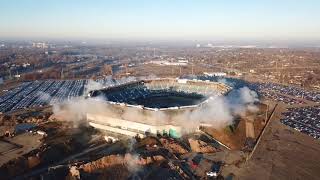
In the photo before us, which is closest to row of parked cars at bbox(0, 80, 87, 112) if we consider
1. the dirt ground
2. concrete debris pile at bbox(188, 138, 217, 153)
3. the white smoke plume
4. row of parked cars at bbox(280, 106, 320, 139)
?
the white smoke plume

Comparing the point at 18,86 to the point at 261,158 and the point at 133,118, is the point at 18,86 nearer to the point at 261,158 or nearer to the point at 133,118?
the point at 133,118

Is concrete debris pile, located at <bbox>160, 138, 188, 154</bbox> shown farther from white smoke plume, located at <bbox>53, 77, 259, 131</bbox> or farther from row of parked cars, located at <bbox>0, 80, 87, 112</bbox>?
row of parked cars, located at <bbox>0, 80, 87, 112</bbox>

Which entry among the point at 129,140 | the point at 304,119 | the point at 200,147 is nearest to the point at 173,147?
the point at 200,147

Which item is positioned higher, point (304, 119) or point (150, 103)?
point (150, 103)

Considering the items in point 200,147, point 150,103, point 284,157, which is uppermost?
point 150,103

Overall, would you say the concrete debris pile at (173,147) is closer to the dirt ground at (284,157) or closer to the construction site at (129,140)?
the construction site at (129,140)

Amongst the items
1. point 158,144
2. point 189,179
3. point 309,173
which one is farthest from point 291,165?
point 158,144

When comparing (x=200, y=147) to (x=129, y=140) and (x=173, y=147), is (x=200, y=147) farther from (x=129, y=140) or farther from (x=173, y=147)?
(x=129, y=140)

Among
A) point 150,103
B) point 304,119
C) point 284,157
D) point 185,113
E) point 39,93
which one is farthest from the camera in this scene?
point 39,93
